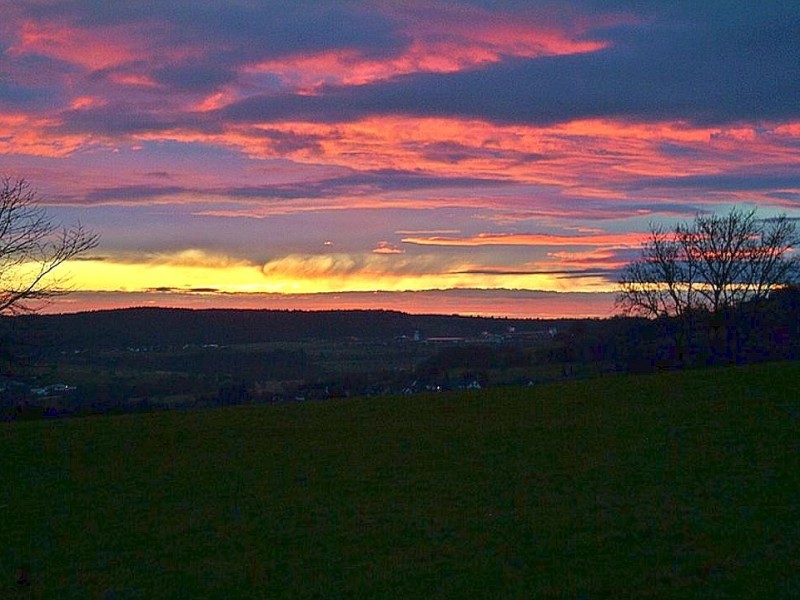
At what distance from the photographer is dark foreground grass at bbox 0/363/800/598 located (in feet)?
33.8

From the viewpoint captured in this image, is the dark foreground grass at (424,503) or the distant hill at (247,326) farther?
the distant hill at (247,326)

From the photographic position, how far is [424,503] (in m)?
14.6

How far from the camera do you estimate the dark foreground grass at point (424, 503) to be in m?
10.3

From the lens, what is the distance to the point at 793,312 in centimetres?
5166

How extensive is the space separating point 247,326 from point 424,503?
2586 inches

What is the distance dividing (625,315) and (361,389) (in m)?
19.2

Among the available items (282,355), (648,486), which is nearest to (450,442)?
(648,486)

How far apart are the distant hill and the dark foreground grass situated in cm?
2723

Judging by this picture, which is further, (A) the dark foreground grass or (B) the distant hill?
(B) the distant hill

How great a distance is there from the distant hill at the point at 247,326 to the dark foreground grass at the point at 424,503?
89.3 ft

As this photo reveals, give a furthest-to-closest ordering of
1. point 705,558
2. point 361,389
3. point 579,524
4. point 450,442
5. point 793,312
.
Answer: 1. point 793,312
2. point 361,389
3. point 450,442
4. point 579,524
5. point 705,558

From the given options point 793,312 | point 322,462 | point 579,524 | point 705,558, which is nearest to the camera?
point 705,558

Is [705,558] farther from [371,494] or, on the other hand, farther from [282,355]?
[282,355]

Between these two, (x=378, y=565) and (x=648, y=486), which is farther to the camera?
(x=648, y=486)
